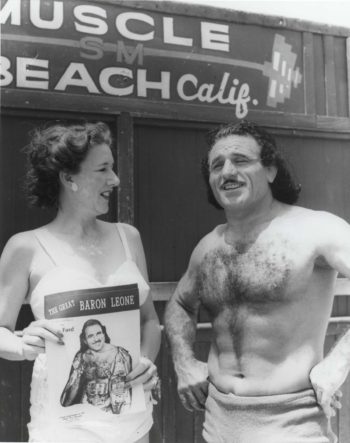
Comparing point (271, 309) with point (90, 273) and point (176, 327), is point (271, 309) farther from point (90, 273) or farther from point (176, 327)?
point (90, 273)

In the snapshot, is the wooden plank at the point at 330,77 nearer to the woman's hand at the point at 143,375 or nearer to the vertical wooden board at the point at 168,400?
the vertical wooden board at the point at 168,400

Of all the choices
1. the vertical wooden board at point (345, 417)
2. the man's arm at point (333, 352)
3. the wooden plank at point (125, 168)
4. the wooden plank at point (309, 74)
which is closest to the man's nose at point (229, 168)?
the man's arm at point (333, 352)

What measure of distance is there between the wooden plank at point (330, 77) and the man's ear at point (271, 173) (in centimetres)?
140

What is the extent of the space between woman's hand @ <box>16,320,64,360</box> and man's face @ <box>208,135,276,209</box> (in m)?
0.72

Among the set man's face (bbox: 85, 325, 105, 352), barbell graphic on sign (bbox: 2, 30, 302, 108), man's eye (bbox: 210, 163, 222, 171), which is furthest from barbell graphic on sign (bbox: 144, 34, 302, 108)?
man's face (bbox: 85, 325, 105, 352)

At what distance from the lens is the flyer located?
64.6 inches

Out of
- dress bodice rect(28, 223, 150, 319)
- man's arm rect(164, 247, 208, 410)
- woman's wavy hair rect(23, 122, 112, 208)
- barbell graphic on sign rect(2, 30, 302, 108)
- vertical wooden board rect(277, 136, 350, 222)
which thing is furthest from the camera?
vertical wooden board rect(277, 136, 350, 222)

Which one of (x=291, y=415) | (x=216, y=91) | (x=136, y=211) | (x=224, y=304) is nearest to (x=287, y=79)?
(x=216, y=91)

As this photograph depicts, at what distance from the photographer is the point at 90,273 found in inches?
71.2

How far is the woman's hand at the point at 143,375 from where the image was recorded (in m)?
1.74

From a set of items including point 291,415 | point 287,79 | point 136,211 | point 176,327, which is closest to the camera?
point 291,415

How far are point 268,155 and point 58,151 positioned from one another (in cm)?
74

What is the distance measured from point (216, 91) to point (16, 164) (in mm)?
1131

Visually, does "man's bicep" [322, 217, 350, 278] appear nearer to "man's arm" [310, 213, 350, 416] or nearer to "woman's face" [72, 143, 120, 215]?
"man's arm" [310, 213, 350, 416]
